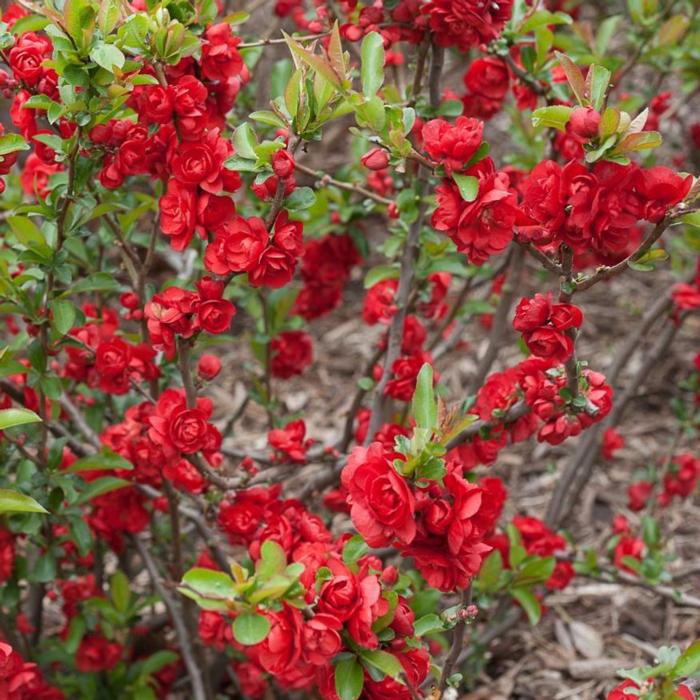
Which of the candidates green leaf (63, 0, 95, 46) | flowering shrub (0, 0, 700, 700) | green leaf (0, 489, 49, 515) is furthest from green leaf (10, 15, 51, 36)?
green leaf (0, 489, 49, 515)

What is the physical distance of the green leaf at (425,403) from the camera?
4.32ft

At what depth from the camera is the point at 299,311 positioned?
253 cm

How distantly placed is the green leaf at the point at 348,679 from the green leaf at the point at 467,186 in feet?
2.02

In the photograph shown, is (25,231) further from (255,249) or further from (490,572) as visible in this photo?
(490,572)

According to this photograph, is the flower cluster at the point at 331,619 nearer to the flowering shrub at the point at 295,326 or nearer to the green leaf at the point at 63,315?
the flowering shrub at the point at 295,326

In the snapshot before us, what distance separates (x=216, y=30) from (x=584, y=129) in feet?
2.05

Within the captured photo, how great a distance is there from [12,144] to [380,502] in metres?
0.76

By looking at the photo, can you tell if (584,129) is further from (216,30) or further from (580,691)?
(580,691)

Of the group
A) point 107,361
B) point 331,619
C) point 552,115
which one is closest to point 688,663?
point 331,619

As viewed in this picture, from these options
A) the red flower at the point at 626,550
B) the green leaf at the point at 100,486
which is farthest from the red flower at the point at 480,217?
the red flower at the point at 626,550

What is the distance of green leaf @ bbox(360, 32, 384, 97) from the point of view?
1399 mm

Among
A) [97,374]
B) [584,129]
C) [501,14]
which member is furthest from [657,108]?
[97,374]

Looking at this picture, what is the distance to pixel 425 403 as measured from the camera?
52.6 inches

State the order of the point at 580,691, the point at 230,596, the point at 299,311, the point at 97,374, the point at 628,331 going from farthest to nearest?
the point at 628,331
the point at 299,311
the point at 580,691
the point at 97,374
the point at 230,596
